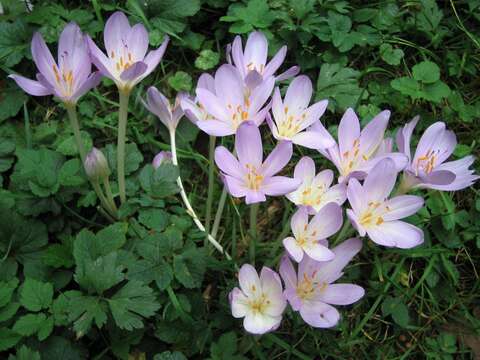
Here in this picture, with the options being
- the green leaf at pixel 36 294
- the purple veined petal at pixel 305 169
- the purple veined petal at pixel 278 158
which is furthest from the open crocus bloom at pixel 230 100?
the green leaf at pixel 36 294

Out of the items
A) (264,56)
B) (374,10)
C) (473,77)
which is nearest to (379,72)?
(374,10)

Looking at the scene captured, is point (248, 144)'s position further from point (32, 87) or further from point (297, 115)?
point (32, 87)

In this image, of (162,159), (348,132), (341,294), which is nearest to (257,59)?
(348,132)

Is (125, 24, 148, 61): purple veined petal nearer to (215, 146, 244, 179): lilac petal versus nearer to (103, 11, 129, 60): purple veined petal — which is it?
(103, 11, 129, 60): purple veined petal

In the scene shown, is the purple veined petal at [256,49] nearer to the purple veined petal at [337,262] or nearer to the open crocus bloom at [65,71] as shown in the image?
the open crocus bloom at [65,71]

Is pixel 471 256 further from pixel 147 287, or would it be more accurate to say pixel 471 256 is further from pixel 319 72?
pixel 147 287

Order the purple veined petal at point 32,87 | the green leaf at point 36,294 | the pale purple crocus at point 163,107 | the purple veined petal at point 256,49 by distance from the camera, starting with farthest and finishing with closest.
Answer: the pale purple crocus at point 163,107 < the purple veined petal at point 256,49 < the green leaf at point 36,294 < the purple veined petal at point 32,87

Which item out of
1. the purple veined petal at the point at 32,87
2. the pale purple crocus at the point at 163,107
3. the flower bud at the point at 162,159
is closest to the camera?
the purple veined petal at the point at 32,87
